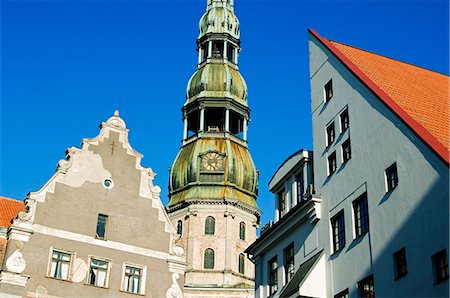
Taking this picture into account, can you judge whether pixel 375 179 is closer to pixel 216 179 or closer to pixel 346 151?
pixel 346 151

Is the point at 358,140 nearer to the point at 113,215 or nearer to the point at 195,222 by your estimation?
the point at 113,215

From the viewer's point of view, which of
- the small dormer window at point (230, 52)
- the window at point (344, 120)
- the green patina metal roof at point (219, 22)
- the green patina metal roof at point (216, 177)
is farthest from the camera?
the green patina metal roof at point (219, 22)

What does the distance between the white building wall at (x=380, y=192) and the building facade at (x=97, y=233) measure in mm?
10810

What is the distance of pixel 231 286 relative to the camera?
6028 centimetres

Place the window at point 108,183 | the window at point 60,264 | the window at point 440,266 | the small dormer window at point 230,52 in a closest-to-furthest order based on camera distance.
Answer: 1. the window at point 440,266
2. the window at point 60,264
3. the window at point 108,183
4. the small dormer window at point 230,52

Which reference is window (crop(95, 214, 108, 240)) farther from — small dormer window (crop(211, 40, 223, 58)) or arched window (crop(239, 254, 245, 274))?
small dormer window (crop(211, 40, 223, 58))

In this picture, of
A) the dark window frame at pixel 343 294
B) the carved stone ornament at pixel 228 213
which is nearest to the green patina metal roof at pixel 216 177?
the carved stone ornament at pixel 228 213

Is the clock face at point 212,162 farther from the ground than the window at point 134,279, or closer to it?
farther from the ground

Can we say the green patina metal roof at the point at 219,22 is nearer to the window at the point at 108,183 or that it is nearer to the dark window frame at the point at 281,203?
the window at the point at 108,183

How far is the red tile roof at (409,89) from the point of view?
63.4 feet

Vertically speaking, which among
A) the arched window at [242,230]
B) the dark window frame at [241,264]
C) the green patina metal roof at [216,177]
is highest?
the green patina metal roof at [216,177]

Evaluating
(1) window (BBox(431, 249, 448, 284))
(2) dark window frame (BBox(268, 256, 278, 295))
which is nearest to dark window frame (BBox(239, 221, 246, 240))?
(2) dark window frame (BBox(268, 256, 278, 295))

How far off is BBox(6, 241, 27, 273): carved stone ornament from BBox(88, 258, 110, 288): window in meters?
3.05

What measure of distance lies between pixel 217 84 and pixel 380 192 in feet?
166
